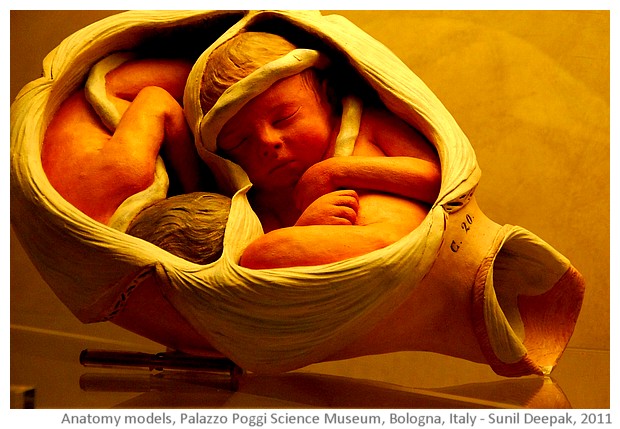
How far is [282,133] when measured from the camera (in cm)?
105

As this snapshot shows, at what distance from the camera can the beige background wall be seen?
150 centimetres

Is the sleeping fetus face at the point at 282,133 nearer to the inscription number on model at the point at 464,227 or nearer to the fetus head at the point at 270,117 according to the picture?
the fetus head at the point at 270,117

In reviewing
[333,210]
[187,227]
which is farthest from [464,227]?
[187,227]

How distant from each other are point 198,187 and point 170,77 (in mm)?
153

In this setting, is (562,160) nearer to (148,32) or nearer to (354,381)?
(354,381)

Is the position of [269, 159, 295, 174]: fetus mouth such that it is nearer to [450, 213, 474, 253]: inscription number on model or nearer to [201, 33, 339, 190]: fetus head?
[201, 33, 339, 190]: fetus head

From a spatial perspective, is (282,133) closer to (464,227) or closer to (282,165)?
(282,165)

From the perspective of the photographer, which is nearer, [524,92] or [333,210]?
[333,210]

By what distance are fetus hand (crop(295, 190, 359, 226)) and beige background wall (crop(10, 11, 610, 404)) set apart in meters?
0.58

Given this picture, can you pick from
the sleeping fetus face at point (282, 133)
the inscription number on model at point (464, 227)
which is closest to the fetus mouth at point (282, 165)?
the sleeping fetus face at point (282, 133)

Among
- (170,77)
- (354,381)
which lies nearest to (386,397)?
(354,381)

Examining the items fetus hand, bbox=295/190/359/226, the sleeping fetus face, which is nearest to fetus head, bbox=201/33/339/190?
the sleeping fetus face

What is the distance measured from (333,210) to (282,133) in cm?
15

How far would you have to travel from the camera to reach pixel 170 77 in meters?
1.19
